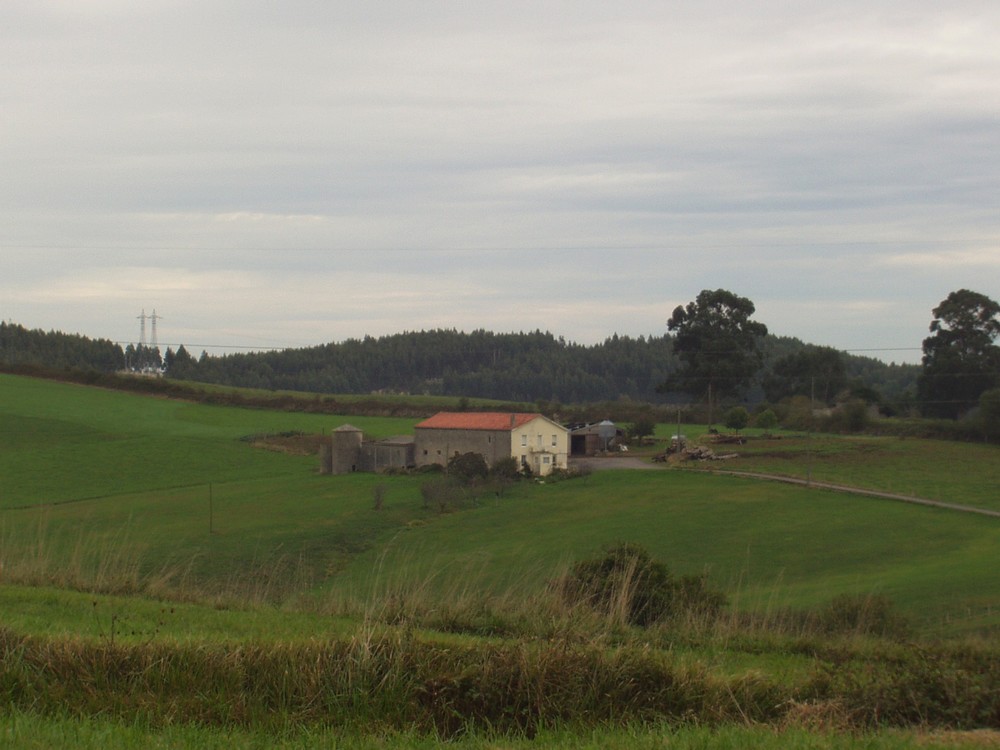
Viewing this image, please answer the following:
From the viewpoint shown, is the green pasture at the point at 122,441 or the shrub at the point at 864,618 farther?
the green pasture at the point at 122,441

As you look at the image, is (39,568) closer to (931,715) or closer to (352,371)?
(931,715)

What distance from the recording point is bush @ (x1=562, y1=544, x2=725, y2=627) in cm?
1575

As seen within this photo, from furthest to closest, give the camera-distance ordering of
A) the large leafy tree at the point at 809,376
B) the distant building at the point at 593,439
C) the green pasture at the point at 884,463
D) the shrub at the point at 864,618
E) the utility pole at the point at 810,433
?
the large leafy tree at the point at 809,376
the distant building at the point at 593,439
the utility pole at the point at 810,433
the green pasture at the point at 884,463
the shrub at the point at 864,618

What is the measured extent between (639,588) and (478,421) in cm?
4634

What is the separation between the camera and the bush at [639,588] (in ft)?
51.7

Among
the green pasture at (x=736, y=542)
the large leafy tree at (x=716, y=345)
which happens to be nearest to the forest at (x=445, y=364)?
the large leafy tree at (x=716, y=345)

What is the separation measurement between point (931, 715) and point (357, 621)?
6.04 m

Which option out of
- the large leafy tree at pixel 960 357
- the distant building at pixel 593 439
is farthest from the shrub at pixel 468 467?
the large leafy tree at pixel 960 357

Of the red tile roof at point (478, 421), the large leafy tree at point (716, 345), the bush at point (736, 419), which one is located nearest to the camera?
the red tile roof at point (478, 421)

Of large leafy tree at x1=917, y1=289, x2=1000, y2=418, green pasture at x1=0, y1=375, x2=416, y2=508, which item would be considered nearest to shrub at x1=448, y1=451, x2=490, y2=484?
green pasture at x1=0, y1=375, x2=416, y2=508

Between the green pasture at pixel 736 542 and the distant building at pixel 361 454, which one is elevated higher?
the distant building at pixel 361 454

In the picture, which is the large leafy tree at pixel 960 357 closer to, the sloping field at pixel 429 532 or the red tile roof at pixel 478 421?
the sloping field at pixel 429 532

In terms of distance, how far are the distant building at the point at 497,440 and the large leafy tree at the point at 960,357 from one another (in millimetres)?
37314

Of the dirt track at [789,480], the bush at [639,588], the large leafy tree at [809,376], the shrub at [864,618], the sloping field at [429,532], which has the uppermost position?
the large leafy tree at [809,376]
